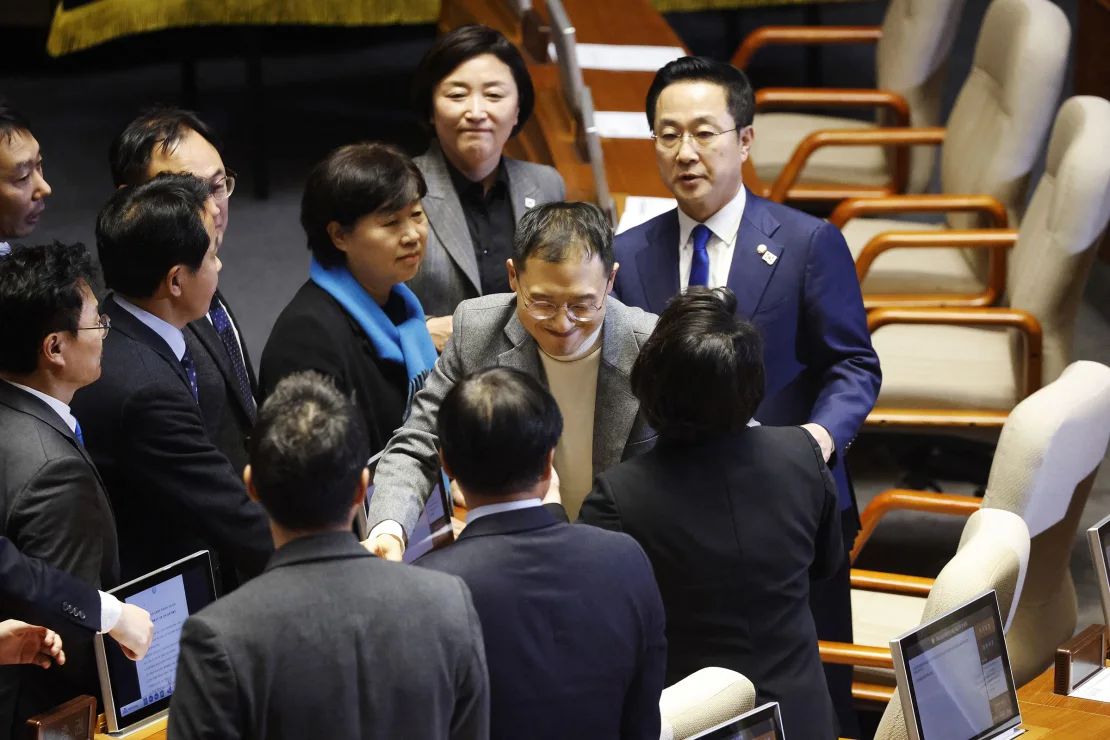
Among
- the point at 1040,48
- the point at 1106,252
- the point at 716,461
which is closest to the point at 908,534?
the point at 1040,48

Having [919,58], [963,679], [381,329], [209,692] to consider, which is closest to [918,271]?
[919,58]

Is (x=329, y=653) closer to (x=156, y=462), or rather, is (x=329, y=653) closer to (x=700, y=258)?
(x=156, y=462)

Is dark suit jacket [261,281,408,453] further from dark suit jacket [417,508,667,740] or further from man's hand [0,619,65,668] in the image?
dark suit jacket [417,508,667,740]

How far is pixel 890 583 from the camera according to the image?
3246 mm

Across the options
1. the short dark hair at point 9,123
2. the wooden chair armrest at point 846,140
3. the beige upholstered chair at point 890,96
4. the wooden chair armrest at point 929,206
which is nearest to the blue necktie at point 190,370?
the short dark hair at point 9,123

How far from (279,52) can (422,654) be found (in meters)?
6.26

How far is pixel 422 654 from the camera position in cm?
180

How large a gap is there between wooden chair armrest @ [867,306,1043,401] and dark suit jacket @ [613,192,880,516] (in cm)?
96

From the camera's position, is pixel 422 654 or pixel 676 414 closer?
pixel 422 654

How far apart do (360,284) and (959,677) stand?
1229 millimetres

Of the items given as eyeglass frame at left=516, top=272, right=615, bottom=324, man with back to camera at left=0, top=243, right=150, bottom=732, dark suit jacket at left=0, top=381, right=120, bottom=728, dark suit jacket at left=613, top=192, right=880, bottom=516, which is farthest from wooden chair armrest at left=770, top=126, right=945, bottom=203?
dark suit jacket at left=0, top=381, right=120, bottom=728

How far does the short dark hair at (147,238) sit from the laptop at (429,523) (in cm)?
47

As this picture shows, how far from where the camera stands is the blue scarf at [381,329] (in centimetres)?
290

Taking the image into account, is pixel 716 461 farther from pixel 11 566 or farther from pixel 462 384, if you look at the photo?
pixel 11 566
